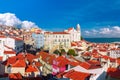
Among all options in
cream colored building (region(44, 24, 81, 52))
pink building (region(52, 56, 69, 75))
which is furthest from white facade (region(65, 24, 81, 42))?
pink building (region(52, 56, 69, 75))

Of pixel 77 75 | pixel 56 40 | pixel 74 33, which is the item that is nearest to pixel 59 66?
pixel 77 75

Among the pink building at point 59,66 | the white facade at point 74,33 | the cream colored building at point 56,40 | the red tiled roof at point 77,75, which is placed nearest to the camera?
the red tiled roof at point 77,75

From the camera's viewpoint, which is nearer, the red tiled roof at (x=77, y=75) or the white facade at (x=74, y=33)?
the red tiled roof at (x=77, y=75)

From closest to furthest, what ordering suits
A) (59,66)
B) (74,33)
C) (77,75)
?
1. (77,75)
2. (59,66)
3. (74,33)

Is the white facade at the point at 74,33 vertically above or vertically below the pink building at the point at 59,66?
above

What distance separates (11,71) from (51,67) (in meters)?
11.6

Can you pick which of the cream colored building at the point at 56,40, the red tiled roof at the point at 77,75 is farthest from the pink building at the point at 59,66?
the cream colored building at the point at 56,40

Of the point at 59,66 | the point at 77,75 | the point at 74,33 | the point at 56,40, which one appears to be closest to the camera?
the point at 77,75

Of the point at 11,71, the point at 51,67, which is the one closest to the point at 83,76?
the point at 11,71

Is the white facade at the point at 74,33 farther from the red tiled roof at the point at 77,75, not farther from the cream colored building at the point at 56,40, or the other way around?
the red tiled roof at the point at 77,75

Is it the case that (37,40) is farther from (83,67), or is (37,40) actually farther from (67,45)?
(83,67)

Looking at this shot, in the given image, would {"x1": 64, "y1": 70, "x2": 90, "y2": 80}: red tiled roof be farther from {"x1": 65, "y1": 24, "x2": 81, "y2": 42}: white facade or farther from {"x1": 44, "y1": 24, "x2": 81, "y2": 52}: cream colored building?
{"x1": 65, "y1": 24, "x2": 81, "y2": 42}: white facade

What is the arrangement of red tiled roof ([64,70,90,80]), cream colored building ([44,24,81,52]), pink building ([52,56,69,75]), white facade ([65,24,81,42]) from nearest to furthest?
red tiled roof ([64,70,90,80]), pink building ([52,56,69,75]), cream colored building ([44,24,81,52]), white facade ([65,24,81,42])

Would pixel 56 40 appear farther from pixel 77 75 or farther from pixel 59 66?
pixel 77 75
